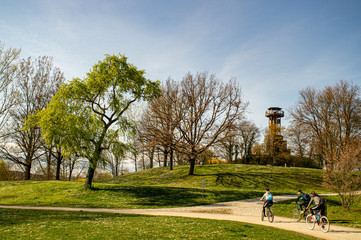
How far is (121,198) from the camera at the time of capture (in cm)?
2586

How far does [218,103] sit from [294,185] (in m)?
17.6

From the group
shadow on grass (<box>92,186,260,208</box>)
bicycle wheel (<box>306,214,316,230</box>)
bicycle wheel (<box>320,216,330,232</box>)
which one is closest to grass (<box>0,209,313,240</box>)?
bicycle wheel (<box>320,216,330,232</box>)

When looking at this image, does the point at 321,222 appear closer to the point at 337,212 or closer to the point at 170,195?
the point at 337,212

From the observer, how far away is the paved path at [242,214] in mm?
13391

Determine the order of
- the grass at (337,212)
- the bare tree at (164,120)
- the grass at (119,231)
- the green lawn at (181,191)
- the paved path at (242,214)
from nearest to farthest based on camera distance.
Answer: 1. the grass at (119,231)
2. the paved path at (242,214)
3. the grass at (337,212)
4. the green lawn at (181,191)
5. the bare tree at (164,120)

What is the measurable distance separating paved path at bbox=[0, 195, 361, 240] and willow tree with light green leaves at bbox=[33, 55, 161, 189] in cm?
741

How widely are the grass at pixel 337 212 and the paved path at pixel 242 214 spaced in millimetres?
1387

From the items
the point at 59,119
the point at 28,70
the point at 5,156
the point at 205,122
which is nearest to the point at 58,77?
the point at 28,70

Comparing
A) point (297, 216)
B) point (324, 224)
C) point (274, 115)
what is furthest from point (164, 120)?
point (274, 115)

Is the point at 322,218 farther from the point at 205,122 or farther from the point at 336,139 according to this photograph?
the point at 336,139

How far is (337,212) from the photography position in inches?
775

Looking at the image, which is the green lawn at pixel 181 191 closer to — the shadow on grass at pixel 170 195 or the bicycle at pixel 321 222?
the shadow on grass at pixel 170 195

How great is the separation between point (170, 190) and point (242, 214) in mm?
12072

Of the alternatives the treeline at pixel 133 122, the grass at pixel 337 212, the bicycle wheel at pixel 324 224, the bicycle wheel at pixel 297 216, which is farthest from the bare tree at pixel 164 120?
the bicycle wheel at pixel 324 224
